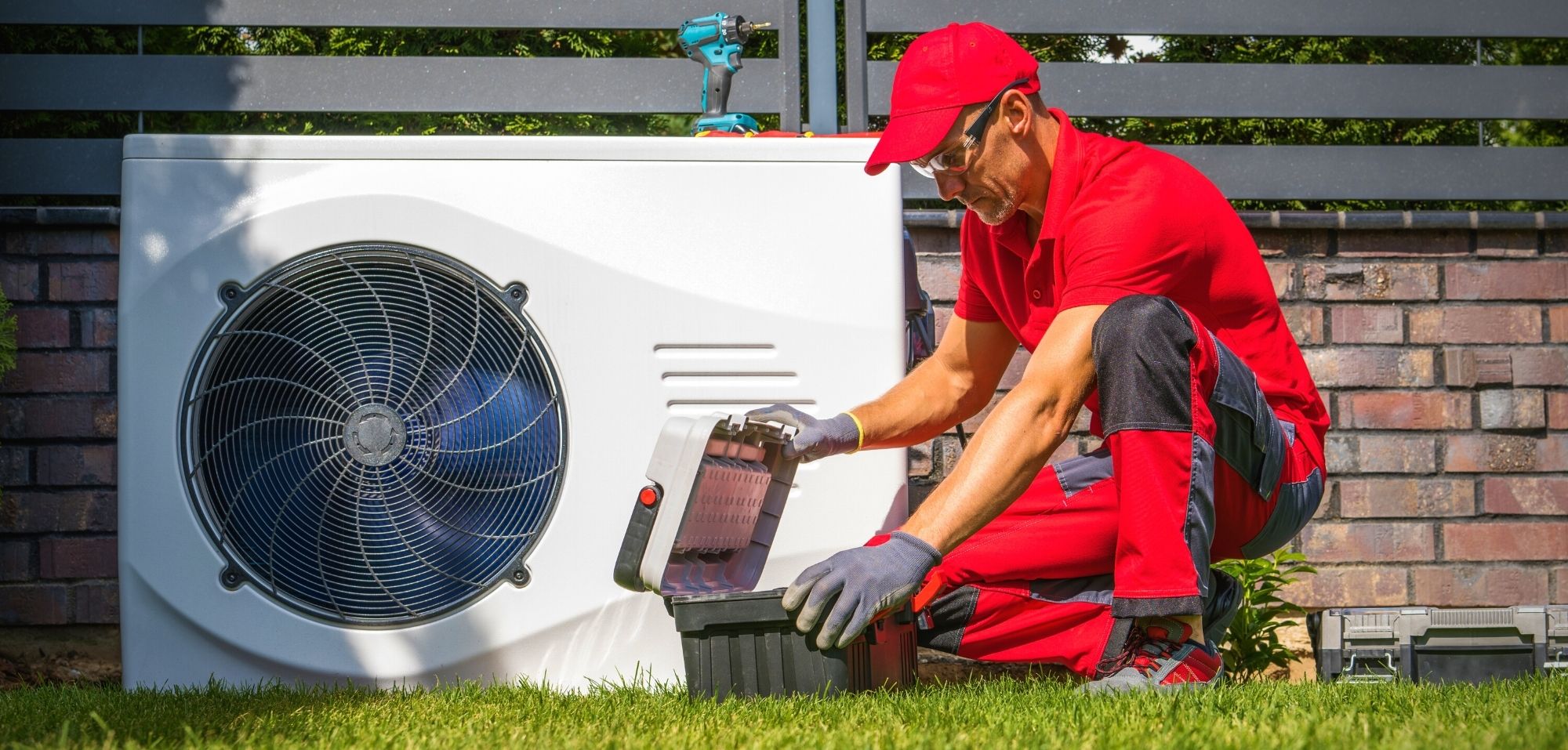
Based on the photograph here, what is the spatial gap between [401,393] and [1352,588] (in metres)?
2.17

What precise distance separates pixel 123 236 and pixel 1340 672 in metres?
2.08

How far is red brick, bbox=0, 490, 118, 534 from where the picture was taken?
2805 millimetres

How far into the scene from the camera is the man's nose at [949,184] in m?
2.08

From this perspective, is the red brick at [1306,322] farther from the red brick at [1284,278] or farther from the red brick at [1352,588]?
the red brick at [1352,588]

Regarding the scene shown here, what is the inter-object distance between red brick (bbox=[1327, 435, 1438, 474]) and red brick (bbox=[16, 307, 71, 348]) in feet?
9.32

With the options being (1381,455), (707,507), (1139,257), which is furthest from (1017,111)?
(1381,455)

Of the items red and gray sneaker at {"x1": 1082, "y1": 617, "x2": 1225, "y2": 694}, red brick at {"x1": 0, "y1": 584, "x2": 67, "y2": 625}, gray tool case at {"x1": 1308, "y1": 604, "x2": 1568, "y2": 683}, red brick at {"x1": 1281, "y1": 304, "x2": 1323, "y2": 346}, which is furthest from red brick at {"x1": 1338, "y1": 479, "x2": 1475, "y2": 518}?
red brick at {"x1": 0, "y1": 584, "x2": 67, "y2": 625}

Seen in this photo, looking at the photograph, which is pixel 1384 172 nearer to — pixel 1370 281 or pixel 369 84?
pixel 1370 281

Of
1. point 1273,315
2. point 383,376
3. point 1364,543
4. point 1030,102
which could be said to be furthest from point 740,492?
point 1364,543

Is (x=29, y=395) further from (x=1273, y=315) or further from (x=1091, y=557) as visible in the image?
(x=1273, y=315)

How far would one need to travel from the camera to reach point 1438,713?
1534 millimetres

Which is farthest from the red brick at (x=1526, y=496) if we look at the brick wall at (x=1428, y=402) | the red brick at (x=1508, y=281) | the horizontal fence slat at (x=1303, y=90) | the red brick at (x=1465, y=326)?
the horizontal fence slat at (x=1303, y=90)

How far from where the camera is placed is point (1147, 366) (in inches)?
70.0

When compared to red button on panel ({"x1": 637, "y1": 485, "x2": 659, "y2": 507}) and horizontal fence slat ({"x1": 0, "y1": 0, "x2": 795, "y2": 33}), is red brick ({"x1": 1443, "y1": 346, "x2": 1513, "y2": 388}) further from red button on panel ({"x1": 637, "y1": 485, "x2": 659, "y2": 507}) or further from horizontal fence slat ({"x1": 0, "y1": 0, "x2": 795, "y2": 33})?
red button on panel ({"x1": 637, "y1": 485, "x2": 659, "y2": 507})
